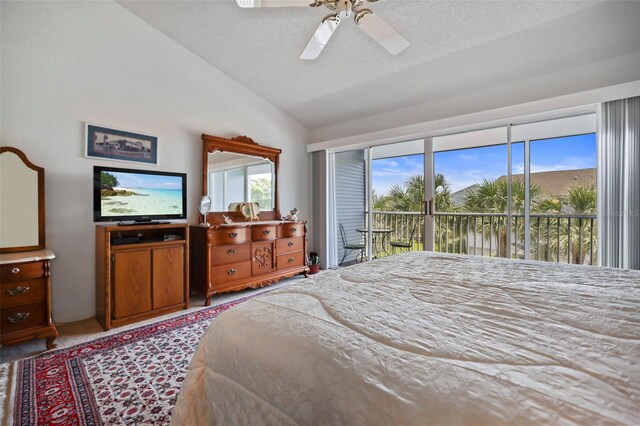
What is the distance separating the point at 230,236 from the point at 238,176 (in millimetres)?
1011

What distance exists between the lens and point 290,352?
2.74 ft

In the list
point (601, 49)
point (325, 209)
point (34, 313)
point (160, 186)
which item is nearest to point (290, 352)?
point (34, 313)

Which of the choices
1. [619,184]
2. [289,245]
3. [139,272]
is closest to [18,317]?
[139,272]

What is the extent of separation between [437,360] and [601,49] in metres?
3.56

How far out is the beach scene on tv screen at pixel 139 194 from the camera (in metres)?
2.88

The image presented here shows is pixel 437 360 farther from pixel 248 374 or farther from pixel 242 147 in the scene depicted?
pixel 242 147

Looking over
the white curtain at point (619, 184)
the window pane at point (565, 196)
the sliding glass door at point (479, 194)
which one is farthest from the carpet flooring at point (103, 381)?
the window pane at point (565, 196)

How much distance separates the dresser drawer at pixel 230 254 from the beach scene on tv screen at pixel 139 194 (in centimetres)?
63

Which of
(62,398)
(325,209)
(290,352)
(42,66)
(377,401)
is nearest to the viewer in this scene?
(377,401)

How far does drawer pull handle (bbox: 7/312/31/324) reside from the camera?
209 cm

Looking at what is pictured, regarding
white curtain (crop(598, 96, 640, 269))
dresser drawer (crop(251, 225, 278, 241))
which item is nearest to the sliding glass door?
white curtain (crop(598, 96, 640, 269))

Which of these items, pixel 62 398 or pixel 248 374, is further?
pixel 62 398

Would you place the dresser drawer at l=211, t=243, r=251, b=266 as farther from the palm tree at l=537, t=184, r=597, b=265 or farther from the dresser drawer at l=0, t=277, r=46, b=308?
the palm tree at l=537, t=184, r=597, b=265

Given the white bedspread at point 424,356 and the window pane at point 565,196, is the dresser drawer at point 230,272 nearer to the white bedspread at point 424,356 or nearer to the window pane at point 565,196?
the white bedspread at point 424,356
